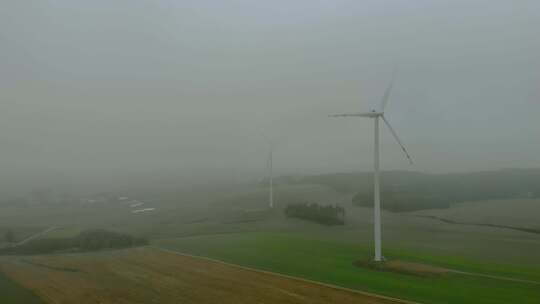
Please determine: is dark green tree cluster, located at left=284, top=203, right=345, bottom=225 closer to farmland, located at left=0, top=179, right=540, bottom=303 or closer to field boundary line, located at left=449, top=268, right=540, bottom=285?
farmland, located at left=0, top=179, right=540, bottom=303

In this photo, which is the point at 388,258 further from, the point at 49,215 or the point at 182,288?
the point at 49,215

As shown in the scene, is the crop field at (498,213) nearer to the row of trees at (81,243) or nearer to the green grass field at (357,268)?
the green grass field at (357,268)

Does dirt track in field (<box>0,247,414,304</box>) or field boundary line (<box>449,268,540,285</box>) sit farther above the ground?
field boundary line (<box>449,268,540,285</box>)

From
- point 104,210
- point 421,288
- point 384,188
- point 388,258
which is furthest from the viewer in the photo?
point 384,188

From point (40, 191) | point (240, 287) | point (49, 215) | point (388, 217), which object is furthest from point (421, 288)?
point (40, 191)

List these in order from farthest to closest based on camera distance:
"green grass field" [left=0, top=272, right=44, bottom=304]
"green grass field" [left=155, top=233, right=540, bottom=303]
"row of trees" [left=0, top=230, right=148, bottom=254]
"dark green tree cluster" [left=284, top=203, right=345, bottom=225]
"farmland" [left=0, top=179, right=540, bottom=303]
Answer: "dark green tree cluster" [left=284, top=203, right=345, bottom=225] < "row of trees" [left=0, top=230, right=148, bottom=254] < "farmland" [left=0, top=179, right=540, bottom=303] < "green grass field" [left=0, top=272, right=44, bottom=304] < "green grass field" [left=155, top=233, right=540, bottom=303]

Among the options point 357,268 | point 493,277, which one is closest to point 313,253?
point 357,268

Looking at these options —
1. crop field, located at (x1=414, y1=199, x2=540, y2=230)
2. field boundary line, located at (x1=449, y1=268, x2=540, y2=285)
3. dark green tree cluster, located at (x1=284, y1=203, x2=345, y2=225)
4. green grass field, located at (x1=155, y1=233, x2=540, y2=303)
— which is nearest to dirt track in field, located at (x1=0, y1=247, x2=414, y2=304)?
green grass field, located at (x1=155, y1=233, x2=540, y2=303)
